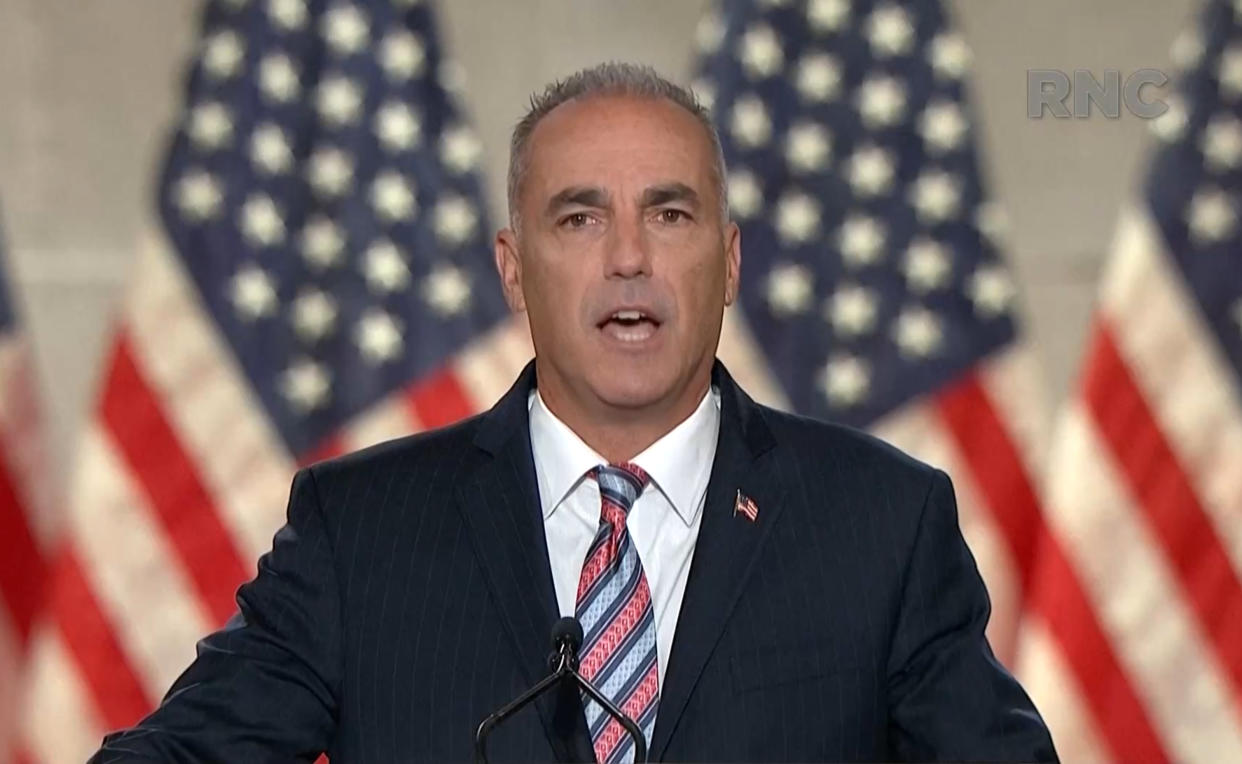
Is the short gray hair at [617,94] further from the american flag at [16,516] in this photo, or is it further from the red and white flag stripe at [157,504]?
the american flag at [16,516]

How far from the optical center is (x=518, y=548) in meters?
2.00

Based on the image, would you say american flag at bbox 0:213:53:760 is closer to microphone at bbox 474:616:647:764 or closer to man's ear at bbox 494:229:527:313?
man's ear at bbox 494:229:527:313

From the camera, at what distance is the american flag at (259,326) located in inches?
148

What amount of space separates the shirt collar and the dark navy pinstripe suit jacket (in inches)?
2.0

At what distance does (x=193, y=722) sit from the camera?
6.14 ft

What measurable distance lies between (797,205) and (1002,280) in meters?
0.46

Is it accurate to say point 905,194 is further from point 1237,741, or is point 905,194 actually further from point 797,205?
point 1237,741

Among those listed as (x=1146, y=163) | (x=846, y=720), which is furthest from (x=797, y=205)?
(x=846, y=720)

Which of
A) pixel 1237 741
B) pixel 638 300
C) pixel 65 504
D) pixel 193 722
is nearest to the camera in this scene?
pixel 193 722

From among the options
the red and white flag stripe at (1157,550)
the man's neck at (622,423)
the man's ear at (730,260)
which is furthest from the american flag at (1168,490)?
the man's neck at (622,423)

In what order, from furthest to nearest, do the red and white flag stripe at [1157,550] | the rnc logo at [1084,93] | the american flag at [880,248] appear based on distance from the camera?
the rnc logo at [1084,93], the american flag at [880,248], the red and white flag stripe at [1157,550]

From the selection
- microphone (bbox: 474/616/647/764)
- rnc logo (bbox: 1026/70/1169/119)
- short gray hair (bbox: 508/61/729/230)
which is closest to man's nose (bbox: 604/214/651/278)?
short gray hair (bbox: 508/61/729/230)

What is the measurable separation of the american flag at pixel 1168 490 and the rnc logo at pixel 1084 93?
0.68ft

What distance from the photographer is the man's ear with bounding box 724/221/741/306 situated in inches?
87.2
